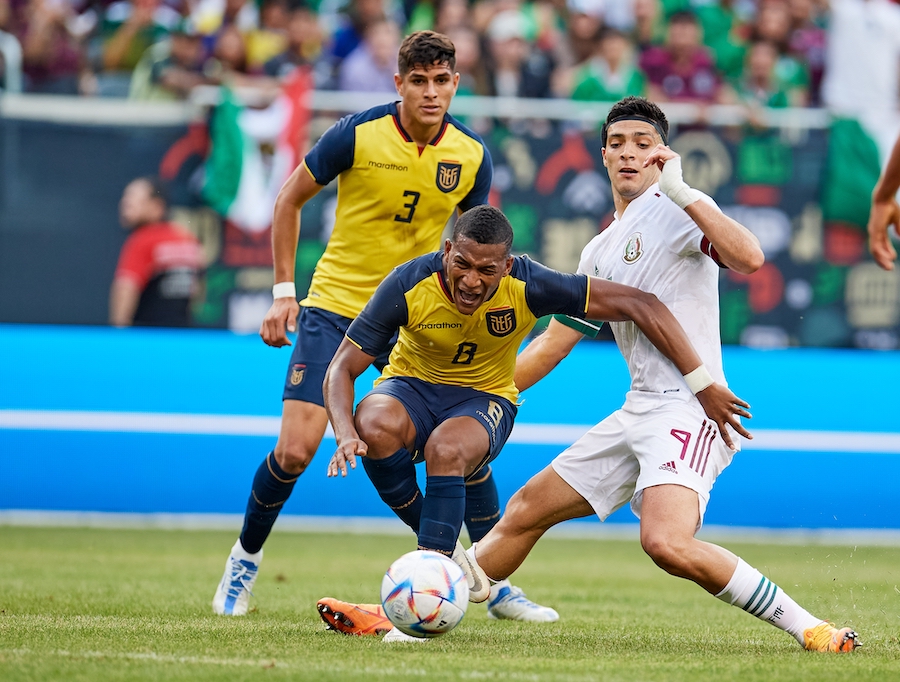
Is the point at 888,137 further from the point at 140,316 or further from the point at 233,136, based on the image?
the point at 140,316

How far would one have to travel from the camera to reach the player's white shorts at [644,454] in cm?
571

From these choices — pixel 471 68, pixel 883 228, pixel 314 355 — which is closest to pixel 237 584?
pixel 314 355

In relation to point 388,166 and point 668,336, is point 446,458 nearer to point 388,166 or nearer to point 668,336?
point 668,336

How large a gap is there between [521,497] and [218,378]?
607cm

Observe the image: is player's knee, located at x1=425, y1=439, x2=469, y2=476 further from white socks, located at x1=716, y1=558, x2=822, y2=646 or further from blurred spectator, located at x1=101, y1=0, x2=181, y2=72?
blurred spectator, located at x1=101, y1=0, x2=181, y2=72

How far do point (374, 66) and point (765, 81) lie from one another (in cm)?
417

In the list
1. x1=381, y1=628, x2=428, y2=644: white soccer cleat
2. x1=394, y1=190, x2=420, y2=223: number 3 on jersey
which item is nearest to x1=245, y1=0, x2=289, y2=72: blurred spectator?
x1=394, y1=190, x2=420, y2=223: number 3 on jersey

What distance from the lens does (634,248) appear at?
611 centimetres

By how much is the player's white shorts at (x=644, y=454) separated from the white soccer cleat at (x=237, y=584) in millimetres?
1948

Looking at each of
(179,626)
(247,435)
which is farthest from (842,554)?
(179,626)

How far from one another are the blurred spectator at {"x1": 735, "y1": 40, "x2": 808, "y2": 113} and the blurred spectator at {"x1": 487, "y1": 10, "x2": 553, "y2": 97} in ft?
6.71

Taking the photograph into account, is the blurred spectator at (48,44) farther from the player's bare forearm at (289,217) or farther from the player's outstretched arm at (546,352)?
the player's outstretched arm at (546,352)

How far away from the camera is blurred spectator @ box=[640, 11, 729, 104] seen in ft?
45.2

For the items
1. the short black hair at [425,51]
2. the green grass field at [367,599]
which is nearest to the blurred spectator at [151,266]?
the green grass field at [367,599]
